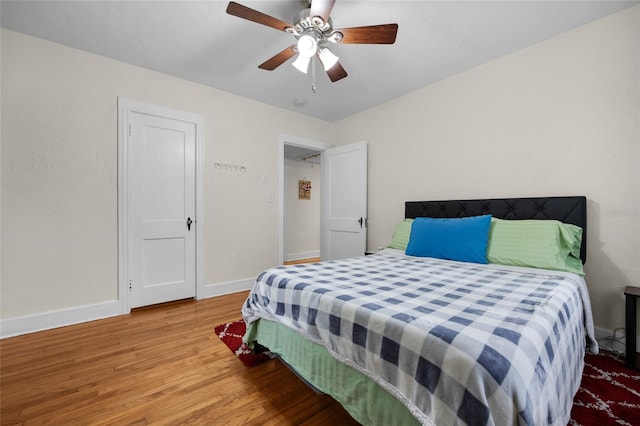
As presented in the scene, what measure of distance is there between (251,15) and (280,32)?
0.64 meters

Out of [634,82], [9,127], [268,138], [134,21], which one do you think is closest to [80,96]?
[9,127]

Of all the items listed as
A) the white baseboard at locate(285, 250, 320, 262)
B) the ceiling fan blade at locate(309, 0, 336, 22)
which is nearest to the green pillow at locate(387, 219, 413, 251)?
the ceiling fan blade at locate(309, 0, 336, 22)

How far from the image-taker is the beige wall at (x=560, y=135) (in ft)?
6.69

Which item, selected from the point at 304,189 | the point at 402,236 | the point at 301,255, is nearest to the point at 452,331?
the point at 402,236

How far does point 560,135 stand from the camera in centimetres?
232

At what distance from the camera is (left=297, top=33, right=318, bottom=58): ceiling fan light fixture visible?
6.18ft

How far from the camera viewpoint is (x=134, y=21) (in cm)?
219

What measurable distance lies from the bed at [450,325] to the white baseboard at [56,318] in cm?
181

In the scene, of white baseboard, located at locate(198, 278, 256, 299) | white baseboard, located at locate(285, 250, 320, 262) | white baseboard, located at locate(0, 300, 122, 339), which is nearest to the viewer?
white baseboard, located at locate(0, 300, 122, 339)

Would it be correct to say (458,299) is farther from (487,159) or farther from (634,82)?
(634,82)

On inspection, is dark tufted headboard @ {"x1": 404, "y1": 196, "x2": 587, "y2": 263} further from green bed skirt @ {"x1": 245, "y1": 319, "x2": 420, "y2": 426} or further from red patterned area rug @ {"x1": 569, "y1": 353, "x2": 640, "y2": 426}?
green bed skirt @ {"x1": 245, "y1": 319, "x2": 420, "y2": 426}

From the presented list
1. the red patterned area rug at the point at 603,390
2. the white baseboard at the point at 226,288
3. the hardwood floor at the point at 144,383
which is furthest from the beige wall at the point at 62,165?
the red patterned area rug at the point at 603,390

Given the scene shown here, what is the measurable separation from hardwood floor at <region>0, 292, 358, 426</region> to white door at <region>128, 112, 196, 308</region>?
2.22 feet

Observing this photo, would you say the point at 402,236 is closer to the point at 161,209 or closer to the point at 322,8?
the point at 322,8
